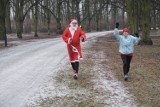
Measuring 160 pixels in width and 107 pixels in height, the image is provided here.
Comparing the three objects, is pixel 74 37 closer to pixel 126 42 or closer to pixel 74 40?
pixel 74 40

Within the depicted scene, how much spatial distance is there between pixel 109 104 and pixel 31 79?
3705 millimetres

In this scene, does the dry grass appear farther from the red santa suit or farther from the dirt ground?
the red santa suit

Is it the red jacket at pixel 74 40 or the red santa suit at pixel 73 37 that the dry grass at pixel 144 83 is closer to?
the red jacket at pixel 74 40

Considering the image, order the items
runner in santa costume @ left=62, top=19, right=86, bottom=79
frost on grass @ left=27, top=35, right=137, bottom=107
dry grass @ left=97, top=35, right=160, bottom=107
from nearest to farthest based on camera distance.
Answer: frost on grass @ left=27, top=35, right=137, bottom=107, dry grass @ left=97, top=35, right=160, bottom=107, runner in santa costume @ left=62, top=19, right=86, bottom=79

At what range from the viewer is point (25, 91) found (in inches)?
364

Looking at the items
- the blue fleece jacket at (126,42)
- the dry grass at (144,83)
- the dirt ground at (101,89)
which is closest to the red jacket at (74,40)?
the dirt ground at (101,89)

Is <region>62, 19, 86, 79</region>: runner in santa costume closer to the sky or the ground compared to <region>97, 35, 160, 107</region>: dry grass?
closer to the sky

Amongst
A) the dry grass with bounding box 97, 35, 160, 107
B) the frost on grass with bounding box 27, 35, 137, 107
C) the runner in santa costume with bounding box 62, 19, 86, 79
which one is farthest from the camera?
the runner in santa costume with bounding box 62, 19, 86, 79

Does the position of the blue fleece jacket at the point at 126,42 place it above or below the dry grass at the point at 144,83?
above

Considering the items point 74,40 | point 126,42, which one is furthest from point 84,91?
point 126,42

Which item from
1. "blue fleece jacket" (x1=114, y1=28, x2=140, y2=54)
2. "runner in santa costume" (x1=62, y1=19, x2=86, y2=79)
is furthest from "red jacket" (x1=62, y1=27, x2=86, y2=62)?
"blue fleece jacket" (x1=114, y1=28, x2=140, y2=54)

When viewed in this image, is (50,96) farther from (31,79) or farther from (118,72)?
(118,72)

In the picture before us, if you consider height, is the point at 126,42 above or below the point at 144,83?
above

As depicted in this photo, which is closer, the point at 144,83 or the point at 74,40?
the point at 144,83
